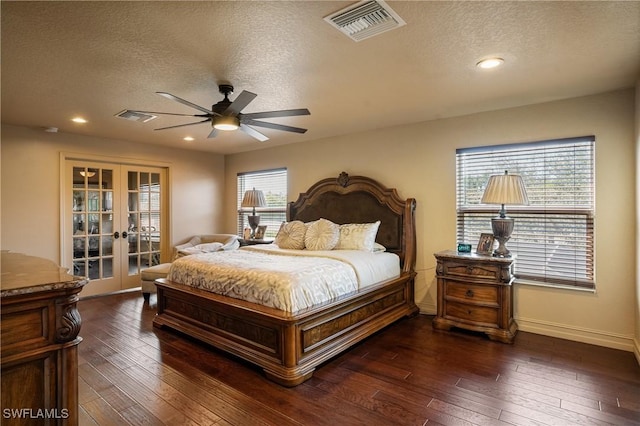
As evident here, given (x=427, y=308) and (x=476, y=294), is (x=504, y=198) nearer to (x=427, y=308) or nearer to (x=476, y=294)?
(x=476, y=294)

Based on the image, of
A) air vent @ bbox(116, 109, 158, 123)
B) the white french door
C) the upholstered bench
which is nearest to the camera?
air vent @ bbox(116, 109, 158, 123)

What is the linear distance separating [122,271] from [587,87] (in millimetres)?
6520

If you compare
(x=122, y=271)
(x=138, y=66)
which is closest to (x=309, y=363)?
(x=138, y=66)

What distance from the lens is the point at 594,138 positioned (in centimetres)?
333

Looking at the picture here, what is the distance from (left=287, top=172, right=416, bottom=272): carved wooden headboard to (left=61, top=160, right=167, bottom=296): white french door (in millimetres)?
2552

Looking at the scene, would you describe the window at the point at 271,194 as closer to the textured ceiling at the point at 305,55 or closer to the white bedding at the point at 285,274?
the white bedding at the point at 285,274

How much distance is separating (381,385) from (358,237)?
1927mm

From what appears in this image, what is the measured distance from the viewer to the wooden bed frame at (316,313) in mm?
2627

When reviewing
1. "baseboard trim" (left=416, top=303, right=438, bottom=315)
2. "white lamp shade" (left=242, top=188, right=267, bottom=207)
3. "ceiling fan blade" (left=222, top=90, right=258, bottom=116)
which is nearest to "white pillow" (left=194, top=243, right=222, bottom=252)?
"white lamp shade" (left=242, top=188, right=267, bottom=207)

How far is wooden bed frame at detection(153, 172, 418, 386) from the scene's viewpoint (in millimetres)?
2627

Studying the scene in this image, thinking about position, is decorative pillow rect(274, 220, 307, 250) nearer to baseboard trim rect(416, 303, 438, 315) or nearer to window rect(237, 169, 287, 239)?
window rect(237, 169, 287, 239)

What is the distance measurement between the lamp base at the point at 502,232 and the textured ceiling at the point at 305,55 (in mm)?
1240

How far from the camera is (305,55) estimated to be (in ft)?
8.18

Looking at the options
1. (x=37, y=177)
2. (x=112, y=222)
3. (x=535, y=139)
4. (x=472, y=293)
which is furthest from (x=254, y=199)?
(x=535, y=139)
